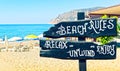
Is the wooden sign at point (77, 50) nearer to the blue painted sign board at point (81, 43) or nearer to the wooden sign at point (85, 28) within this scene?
the blue painted sign board at point (81, 43)

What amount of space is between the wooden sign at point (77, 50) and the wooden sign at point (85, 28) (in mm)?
182

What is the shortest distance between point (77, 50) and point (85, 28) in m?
0.50

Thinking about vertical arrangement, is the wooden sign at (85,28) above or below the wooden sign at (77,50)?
above

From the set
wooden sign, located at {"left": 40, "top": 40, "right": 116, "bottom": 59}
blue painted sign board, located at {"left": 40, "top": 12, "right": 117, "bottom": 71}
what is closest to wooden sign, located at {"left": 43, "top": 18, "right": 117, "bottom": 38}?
blue painted sign board, located at {"left": 40, "top": 12, "right": 117, "bottom": 71}

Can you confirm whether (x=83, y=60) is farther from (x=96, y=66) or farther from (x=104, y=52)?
(x=96, y=66)

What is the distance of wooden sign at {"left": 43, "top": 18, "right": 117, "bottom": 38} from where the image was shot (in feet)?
24.2

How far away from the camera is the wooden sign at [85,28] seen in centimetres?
738

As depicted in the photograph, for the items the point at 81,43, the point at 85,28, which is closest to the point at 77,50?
the point at 81,43

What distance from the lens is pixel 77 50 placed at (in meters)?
7.59

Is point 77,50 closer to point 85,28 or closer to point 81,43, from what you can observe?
point 81,43

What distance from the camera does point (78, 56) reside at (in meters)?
7.59

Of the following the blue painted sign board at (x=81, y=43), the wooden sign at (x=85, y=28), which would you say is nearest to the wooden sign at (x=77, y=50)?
the blue painted sign board at (x=81, y=43)

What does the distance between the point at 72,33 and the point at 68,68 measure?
20.0ft

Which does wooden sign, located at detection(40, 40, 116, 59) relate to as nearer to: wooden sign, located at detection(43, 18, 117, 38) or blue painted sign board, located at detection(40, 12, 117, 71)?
blue painted sign board, located at detection(40, 12, 117, 71)
